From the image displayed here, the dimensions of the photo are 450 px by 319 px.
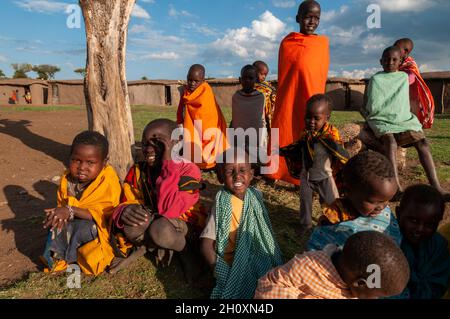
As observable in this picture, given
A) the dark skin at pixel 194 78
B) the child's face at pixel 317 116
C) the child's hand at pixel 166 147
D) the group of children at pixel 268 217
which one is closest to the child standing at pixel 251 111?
the dark skin at pixel 194 78

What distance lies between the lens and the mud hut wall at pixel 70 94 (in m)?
24.2

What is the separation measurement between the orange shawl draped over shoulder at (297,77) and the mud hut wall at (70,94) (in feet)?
74.6

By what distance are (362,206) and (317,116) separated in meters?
1.11

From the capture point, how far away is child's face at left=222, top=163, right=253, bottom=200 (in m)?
2.37

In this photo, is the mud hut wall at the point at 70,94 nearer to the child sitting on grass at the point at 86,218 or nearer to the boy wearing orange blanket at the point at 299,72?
the boy wearing orange blanket at the point at 299,72

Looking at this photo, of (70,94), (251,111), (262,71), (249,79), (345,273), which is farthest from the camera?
(70,94)

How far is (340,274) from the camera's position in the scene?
1.60m

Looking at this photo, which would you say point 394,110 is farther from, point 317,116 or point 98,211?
point 98,211

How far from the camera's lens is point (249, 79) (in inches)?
198

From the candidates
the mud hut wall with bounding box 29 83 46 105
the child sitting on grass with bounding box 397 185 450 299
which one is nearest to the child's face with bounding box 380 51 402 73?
the child sitting on grass with bounding box 397 185 450 299

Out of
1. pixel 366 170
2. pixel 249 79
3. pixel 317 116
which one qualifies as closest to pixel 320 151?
pixel 317 116

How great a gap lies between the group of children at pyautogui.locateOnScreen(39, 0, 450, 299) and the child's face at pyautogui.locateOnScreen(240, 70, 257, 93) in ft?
4.20

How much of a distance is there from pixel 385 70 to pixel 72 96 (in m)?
24.2
